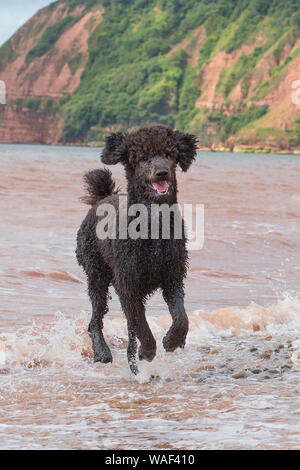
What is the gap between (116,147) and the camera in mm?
5254

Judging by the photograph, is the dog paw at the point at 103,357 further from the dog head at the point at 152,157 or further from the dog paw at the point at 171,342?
the dog head at the point at 152,157

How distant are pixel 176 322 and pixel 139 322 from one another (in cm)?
33

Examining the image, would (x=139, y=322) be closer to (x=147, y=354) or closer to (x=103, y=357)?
(x=147, y=354)

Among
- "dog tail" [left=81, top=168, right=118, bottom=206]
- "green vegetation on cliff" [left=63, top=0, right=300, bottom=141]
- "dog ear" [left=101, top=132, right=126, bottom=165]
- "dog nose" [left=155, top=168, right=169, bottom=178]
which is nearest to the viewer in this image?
"dog nose" [left=155, top=168, right=169, bottom=178]

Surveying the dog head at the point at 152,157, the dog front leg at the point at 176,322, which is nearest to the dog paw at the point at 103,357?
the dog front leg at the point at 176,322

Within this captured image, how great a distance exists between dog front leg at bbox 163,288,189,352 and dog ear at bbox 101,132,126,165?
104 cm

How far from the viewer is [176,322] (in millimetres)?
5262

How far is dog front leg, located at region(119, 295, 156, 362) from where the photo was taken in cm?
543

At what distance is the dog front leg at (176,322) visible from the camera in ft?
17.3

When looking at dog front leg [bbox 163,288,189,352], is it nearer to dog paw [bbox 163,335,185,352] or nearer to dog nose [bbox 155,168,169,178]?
dog paw [bbox 163,335,185,352]

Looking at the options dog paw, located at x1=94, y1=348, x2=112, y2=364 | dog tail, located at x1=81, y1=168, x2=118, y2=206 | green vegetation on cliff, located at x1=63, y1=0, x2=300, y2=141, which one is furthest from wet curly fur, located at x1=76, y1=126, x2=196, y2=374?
green vegetation on cliff, located at x1=63, y1=0, x2=300, y2=141

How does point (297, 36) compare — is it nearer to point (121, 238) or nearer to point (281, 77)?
point (281, 77)

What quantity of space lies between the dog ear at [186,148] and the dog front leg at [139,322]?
41.3 inches
